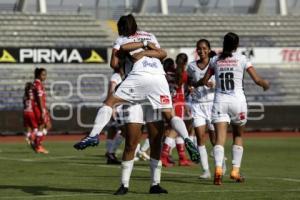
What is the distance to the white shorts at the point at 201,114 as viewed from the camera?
16594 mm

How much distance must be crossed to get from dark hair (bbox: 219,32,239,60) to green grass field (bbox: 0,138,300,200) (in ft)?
6.29

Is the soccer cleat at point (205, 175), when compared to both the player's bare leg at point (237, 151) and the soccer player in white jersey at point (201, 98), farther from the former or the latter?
the player's bare leg at point (237, 151)

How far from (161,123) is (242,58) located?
2449 millimetres

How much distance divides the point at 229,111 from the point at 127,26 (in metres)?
2.72

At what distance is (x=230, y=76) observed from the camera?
579 inches

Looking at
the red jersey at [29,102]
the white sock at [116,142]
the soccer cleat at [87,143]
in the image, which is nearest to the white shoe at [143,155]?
the white sock at [116,142]

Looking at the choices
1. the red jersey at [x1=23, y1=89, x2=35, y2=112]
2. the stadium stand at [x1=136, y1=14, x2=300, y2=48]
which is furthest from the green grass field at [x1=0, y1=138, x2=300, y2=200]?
the stadium stand at [x1=136, y1=14, x2=300, y2=48]

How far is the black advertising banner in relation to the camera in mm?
42906

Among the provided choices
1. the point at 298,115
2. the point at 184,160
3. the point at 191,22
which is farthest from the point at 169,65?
the point at 191,22

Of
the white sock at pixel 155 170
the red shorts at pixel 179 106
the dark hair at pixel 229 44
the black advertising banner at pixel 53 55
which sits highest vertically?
the black advertising banner at pixel 53 55

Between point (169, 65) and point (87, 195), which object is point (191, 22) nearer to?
point (169, 65)

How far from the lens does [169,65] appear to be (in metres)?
19.9

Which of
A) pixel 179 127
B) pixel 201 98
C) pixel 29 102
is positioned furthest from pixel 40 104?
pixel 179 127

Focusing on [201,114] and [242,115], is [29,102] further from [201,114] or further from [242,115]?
[242,115]
